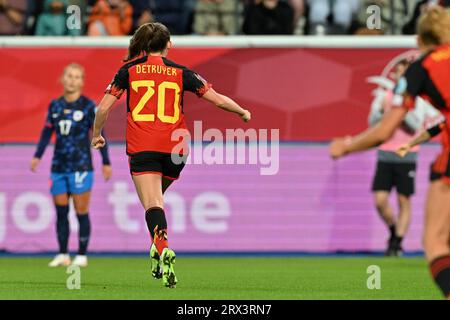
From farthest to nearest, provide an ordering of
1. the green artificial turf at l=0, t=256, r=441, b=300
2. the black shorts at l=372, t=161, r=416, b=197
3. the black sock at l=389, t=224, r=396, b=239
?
the black shorts at l=372, t=161, r=416, b=197
the black sock at l=389, t=224, r=396, b=239
the green artificial turf at l=0, t=256, r=441, b=300

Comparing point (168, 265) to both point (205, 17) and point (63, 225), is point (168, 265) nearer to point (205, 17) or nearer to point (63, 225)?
point (63, 225)

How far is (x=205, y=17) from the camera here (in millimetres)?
18797

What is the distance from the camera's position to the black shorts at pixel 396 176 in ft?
58.1

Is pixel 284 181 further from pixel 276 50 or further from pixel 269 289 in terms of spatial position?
pixel 269 289

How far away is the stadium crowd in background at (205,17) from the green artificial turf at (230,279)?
138 inches

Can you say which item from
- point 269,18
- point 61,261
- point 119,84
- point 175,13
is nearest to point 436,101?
point 119,84

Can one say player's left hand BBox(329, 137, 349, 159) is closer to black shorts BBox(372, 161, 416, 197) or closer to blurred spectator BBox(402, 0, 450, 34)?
black shorts BBox(372, 161, 416, 197)

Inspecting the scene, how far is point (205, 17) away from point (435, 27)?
1119cm

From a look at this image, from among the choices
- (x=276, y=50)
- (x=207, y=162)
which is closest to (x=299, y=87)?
(x=276, y=50)

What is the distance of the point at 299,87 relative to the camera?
1864 cm

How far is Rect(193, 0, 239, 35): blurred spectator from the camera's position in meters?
18.8

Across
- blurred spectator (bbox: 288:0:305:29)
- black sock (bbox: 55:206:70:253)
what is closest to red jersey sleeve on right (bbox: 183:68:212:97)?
black sock (bbox: 55:206:70:253)

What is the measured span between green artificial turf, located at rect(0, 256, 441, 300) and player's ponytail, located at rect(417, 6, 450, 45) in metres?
3.03

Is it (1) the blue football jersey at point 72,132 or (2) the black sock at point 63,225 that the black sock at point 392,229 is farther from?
(2) the black sock at point 63,225
